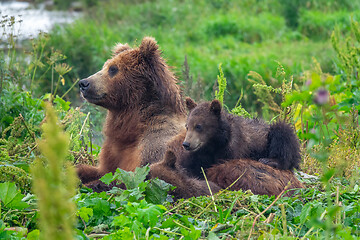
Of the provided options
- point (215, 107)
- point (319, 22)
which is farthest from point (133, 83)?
point (319, 22)

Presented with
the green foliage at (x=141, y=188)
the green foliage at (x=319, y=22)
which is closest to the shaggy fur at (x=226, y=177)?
the green foliage at (x=141, y=188)

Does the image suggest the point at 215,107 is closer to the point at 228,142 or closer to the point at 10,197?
the point at 228,142

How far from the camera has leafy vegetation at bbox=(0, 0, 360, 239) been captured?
96.2 inches

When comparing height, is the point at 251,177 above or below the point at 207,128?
below

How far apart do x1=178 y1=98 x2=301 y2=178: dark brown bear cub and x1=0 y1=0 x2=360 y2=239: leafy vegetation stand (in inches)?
12.5

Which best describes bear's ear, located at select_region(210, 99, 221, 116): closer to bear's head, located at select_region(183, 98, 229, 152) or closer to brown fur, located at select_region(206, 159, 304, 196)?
bear's head, located at select_region(183, 98, 229, 152)

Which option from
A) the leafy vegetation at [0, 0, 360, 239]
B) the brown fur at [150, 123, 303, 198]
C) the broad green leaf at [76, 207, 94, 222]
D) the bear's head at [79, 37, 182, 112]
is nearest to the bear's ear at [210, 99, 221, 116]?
→ the brown fur at [150, 123, 303, 198]

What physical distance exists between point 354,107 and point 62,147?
4.81 metres

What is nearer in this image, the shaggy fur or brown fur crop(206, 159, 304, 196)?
the shaggy fur

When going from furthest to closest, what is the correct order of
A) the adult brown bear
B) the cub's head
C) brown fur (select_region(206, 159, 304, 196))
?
the adult brown bear
the cub's head
brown fur (select_region(206, 159, 304, 196))

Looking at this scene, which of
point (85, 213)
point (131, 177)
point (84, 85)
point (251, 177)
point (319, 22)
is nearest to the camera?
point (85, 213)

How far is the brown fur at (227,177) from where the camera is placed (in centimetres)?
388

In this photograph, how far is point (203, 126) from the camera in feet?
14.4

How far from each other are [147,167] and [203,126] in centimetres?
73
